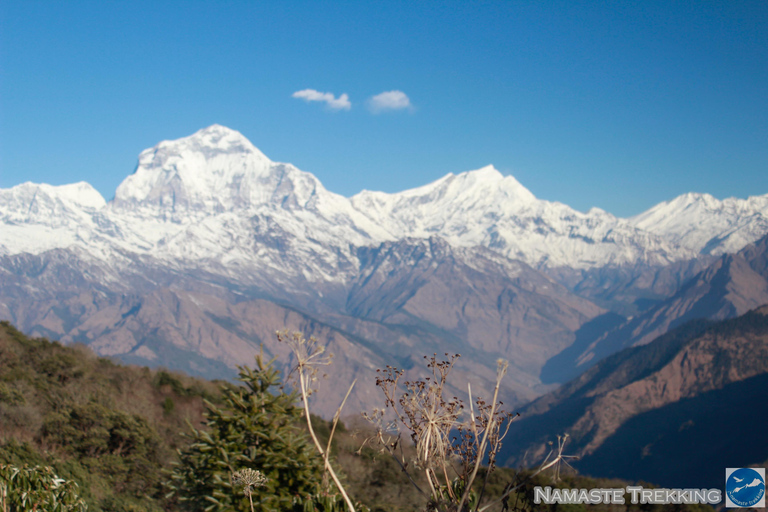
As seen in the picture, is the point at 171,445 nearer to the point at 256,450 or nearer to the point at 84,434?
the point at 84,434

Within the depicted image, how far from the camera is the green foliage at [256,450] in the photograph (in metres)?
16.1

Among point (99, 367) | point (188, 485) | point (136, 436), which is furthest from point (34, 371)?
point (188, 485)

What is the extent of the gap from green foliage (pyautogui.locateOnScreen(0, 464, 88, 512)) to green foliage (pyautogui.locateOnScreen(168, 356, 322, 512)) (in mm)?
2937

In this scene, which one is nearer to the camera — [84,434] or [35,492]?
[35,492]

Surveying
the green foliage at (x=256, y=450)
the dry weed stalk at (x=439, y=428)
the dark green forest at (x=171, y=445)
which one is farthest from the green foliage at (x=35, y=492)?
the dry weed stalk at (x=439, y=428)

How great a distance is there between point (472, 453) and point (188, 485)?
11211 millimetres

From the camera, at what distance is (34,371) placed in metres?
57.9

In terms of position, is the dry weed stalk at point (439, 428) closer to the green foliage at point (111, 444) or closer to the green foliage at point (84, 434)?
the green foliage at point (84, 434)

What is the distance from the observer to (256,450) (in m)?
16.5
